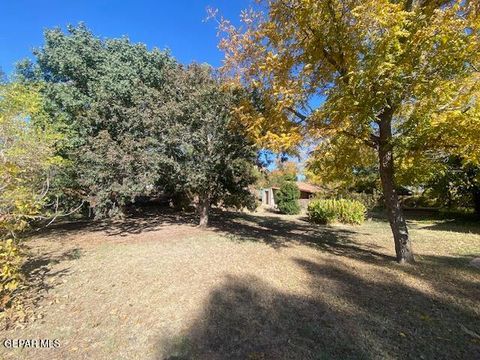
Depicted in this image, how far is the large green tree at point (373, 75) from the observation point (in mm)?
4578

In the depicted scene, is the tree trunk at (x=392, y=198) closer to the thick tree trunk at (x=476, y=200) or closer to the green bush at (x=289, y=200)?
the thick tree trunk at (x=476, y=200)

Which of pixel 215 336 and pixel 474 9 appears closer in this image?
pixel 215 336

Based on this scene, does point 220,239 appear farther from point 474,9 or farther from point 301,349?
point 474,9

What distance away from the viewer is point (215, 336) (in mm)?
3504

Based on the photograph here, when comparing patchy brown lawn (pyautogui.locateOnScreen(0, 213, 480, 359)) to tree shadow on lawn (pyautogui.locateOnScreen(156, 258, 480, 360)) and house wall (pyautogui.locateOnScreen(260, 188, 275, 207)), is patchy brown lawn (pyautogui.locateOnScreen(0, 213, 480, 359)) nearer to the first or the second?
tree shadow on lawn (pyautogui.locateOnScreen(156, 258, 480, 360))

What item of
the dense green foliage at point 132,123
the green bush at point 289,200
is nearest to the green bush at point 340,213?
the dense green foliage at point 132,123

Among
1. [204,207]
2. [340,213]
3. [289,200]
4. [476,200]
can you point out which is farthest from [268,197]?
[204,207]

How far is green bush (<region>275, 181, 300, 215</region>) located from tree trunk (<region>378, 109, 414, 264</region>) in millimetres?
14511

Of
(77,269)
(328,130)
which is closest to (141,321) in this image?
(77,269)

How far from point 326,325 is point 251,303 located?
3.73 feet

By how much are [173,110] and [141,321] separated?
6804 millimetres

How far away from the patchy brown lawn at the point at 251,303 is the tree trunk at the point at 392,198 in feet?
1.23

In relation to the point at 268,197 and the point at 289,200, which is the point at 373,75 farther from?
the point at 268,197

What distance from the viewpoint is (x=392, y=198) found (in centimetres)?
631
